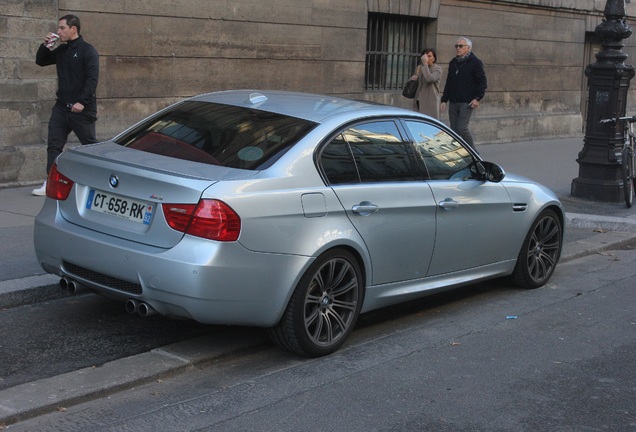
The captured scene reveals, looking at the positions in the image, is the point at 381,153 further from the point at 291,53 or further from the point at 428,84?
the point at 291,53

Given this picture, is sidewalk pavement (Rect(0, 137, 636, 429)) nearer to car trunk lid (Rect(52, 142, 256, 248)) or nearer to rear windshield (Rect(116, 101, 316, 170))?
car trunk lid (Rect(52, 142, 256, 248))

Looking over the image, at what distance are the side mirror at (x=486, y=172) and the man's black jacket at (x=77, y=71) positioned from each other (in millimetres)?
4271

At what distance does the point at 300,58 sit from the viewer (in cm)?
1468

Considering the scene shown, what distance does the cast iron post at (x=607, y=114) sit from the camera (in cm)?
1238

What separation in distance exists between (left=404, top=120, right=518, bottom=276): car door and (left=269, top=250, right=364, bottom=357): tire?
0.87m

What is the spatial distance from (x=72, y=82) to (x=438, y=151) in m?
4.40

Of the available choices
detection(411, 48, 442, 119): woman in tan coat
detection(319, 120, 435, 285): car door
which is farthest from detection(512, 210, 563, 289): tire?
detection(411, 48, 442, 119): woman in tan coat

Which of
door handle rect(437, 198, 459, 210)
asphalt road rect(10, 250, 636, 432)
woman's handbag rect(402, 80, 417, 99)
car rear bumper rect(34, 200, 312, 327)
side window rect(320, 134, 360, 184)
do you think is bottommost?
asphalt road rect(10, 250, 636, 432)

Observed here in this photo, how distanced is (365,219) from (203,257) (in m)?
1.22

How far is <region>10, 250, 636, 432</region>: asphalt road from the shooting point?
4766mm

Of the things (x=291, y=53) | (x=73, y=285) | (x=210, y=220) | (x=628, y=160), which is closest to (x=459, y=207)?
(x=210, y=220)

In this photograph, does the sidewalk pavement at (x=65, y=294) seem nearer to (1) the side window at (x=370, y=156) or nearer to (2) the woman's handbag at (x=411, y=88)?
(1) the side window at (x=370, y=156)

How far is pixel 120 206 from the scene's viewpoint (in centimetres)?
549

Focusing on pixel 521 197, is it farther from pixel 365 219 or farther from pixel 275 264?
pixel 275 264
